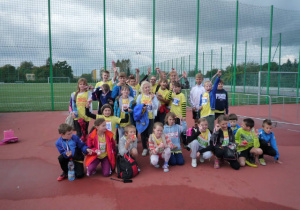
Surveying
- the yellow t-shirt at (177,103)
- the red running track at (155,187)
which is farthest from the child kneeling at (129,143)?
the yellow t-shirt at (177,103)

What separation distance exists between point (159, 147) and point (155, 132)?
30 centimetres

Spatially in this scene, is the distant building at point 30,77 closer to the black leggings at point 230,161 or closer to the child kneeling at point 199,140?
the child kneeling at point 199,140

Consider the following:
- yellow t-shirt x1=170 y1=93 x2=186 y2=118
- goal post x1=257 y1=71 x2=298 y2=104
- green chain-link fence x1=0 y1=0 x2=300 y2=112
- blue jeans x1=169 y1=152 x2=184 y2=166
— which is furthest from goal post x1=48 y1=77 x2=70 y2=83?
goal post x1=257 y1=71 x2=298 y2=104

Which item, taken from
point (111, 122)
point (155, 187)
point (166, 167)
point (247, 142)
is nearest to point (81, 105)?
point (111, 122)

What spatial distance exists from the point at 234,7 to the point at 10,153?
11.0 meters

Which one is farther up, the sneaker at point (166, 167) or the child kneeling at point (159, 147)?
the child kneeling at point (159, 147)

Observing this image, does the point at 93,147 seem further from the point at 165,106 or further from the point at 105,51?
the point at 105,51

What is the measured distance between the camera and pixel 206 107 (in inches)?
193

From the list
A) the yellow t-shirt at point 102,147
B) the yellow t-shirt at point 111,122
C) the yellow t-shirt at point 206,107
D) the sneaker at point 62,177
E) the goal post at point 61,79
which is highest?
the goal post at point 61,79

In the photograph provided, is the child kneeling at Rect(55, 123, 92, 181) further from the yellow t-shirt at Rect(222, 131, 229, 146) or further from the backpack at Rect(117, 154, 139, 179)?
the yellow t-shirt at Rect(222, 131, 229, 146)

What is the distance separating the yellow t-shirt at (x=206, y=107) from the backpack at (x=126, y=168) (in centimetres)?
216

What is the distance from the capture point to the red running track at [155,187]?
2752mm

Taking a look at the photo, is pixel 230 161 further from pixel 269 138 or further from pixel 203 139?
pixel 269 138

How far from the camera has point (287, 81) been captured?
13.4m
